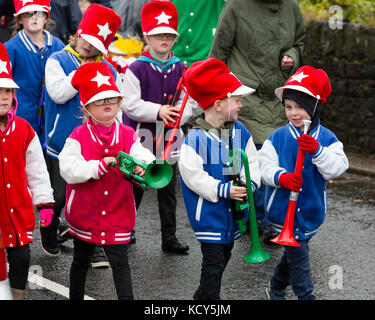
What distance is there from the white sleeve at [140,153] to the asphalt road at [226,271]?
120 cm

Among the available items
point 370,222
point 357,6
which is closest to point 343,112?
point 357,6

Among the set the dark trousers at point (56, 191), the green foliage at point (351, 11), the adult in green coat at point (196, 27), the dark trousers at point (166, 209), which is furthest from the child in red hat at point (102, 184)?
the green foliage at point (351, 11)

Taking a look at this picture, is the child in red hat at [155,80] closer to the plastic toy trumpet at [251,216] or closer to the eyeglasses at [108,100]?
the eyeglasses at [108,100]

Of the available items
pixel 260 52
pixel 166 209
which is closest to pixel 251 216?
pixel 166 209

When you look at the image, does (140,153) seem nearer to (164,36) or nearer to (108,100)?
(108,100)

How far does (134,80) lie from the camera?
21.9 feet

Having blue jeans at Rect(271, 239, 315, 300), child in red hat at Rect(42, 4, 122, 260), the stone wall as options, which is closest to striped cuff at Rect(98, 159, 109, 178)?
blue jeans at Rect(271, 239, 315, 300)

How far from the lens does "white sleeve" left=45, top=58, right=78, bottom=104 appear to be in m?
6.16

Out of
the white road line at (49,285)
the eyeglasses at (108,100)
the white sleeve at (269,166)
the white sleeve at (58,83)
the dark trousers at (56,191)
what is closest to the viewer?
the eyeglasses at (108,100)

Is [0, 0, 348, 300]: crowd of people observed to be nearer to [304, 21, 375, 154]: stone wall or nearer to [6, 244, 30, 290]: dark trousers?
[6, 244, 30, 290]: dark trousers

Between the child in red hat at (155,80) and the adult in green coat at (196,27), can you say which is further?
the adult in green coat at (196,27)

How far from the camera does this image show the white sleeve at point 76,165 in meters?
4.95

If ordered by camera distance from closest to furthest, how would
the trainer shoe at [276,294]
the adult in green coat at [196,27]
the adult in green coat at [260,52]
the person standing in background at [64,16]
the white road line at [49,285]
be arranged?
1. the trainer shoe at [276,294]
2. the white road line at [49,285]
3. the adult in green coat at [260,52]
4. the adult in green coat at [196,27]
5. the person standing in background at [64,16]

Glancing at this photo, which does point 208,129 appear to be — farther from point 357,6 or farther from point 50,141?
point 357,6
